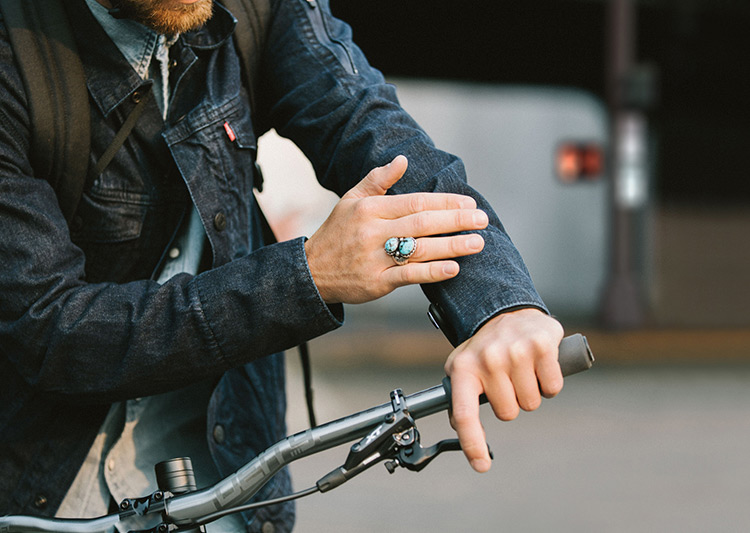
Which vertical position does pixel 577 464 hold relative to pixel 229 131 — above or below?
below

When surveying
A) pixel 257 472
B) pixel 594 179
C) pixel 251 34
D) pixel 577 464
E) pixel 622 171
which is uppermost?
pixel 251 34

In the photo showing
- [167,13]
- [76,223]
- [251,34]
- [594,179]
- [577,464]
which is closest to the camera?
[167,13]

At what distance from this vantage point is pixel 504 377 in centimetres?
131

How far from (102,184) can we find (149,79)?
7.9 inches

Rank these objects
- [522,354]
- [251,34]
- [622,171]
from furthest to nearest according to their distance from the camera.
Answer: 1. [622,171]
2. [251,34]
3. [522,354]

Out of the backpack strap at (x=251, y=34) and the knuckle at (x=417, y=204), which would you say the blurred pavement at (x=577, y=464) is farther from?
the knuckle at (x=417, y=204)

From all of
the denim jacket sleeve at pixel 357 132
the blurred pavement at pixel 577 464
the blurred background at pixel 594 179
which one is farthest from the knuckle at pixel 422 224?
the blurred background at pixel 594 179

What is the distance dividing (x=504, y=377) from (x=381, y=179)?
0.35 m

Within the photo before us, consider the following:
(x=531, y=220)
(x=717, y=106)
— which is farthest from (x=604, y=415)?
(x=717, y=106)

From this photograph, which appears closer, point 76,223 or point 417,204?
point 417,204

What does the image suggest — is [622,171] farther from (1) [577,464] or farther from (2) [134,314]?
(2) [134,314]

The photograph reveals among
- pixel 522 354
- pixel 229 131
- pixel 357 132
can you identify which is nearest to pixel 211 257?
pixel 229 131

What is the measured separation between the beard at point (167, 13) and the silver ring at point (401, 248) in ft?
1.66

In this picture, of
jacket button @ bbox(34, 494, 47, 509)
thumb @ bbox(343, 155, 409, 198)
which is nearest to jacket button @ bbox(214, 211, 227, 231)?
thumb @ bbox(343, 155, 409, 198)
